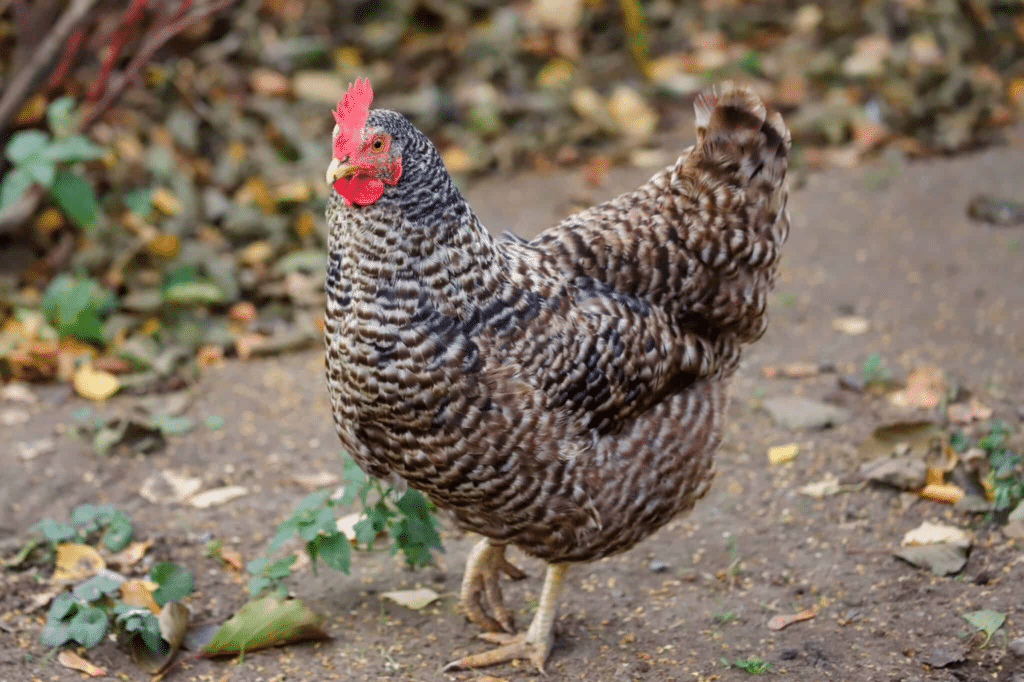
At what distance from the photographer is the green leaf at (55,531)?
352 cm

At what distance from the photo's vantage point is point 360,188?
2.74 m

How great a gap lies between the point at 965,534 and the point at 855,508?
375 millimetres

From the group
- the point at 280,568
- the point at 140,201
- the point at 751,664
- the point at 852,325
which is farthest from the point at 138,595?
the point at 852,325

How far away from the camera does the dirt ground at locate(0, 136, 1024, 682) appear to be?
317 cm

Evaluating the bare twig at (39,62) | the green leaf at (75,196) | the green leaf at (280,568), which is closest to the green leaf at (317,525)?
the green leaf at (280,568)

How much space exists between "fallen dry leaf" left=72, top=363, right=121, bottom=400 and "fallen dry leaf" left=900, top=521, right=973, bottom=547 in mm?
3152

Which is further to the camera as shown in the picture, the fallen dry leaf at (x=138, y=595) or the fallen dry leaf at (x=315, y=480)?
the fallen dry leaf at (x=315, y=480)

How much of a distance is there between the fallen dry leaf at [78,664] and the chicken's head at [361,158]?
1478 millimetres

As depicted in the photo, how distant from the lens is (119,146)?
5.92m

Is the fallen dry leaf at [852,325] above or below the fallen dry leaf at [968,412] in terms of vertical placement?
above

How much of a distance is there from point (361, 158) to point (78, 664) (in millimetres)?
1616

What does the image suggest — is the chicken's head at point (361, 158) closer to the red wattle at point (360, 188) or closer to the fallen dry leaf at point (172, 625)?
the red wattle at point (360, 188)

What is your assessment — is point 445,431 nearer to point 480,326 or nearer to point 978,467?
point 480,326

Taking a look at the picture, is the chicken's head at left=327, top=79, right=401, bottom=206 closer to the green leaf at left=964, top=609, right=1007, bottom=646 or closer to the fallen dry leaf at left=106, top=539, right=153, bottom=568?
the fallen dry leaf at left=106, top=539, right=153, bottom=568
